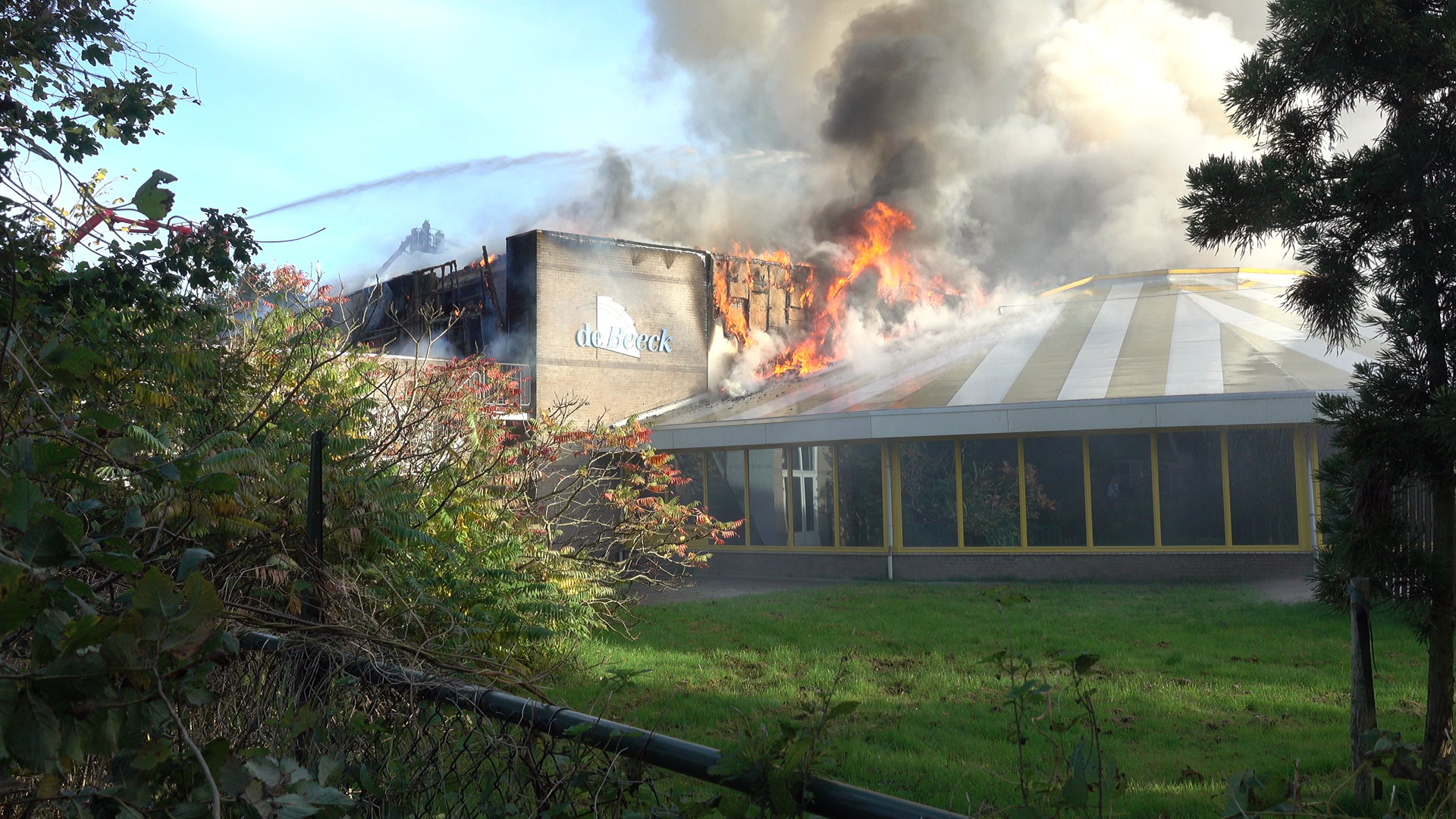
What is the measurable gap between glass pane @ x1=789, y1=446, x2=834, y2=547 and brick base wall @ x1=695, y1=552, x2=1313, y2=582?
A: 0.42 meters

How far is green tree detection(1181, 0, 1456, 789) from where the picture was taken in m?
4.29

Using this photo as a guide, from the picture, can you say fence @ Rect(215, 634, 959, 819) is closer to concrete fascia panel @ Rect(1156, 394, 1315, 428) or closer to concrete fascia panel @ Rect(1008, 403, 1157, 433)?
concrete fascia panel @ Rect(1008, 403, 1157, 433)

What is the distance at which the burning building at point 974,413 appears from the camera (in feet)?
49.9

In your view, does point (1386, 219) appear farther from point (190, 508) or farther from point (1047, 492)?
point (1047, 492)

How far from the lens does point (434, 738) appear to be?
2330 millimetres

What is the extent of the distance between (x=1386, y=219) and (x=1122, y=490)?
12241mm

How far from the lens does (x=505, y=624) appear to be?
7.44 metres

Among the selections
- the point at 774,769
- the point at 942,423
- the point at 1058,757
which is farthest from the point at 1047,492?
the point at 774,769

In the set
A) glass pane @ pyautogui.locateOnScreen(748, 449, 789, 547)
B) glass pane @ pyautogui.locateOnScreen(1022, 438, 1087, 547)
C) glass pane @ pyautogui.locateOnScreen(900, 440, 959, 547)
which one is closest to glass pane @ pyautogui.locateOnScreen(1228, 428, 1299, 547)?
glass pane @ pyautogui.locateOnScreen(1022, 438, 1087, 547)

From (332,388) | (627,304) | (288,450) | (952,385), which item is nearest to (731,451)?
(952,385)

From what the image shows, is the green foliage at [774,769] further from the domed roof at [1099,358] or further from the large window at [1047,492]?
the large window at [1047,492]

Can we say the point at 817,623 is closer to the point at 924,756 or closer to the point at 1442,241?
the point at 924,756

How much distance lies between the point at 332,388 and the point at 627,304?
17.8m

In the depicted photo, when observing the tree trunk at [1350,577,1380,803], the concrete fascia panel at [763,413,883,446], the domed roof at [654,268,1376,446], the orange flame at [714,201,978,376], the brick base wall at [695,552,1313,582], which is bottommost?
the brick base wall at [695,552,1313,582]
